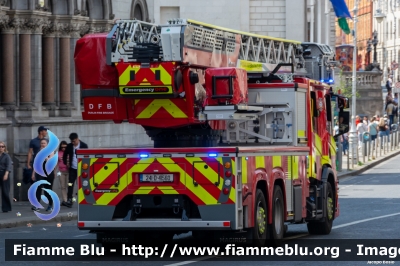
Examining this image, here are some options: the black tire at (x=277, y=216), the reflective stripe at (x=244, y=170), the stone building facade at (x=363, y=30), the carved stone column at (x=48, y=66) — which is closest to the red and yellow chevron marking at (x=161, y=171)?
the reflective stripe at (x=244, y=170)

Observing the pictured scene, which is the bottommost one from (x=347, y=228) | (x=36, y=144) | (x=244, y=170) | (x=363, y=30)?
(x=347, y=228)

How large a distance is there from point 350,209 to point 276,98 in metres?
8.81

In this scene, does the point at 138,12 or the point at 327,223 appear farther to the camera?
the point at 138,12

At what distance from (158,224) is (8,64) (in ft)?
48.9

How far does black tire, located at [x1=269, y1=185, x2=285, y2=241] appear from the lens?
17.8m

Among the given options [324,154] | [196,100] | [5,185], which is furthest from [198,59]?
[5,185]

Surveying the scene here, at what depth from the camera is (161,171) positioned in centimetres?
1656

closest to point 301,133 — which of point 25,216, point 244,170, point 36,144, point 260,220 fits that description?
point 260,220

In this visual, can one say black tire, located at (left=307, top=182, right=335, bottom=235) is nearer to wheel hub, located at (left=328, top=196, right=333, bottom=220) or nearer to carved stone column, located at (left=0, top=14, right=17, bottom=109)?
wheel hub, located at (left=328, top=196, right=333, bottom=220)

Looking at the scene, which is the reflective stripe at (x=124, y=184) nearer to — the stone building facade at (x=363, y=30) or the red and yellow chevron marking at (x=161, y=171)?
the red and yellow chevron marking at (x=161, y=171)

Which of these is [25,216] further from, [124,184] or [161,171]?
[161,171]

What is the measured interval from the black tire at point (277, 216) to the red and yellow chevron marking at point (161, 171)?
166 cm

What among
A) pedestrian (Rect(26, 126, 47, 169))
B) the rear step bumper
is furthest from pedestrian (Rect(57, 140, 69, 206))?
the rear step bumper

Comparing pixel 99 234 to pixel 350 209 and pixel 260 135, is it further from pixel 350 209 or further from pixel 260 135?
pixel 350 209
